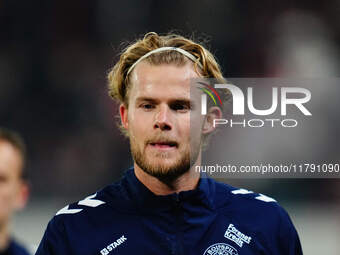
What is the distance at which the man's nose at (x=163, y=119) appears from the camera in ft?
7.91

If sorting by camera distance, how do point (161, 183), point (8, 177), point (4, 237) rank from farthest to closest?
1. point (8, 177)
2. point (4, 237)
3. point (161, 183)

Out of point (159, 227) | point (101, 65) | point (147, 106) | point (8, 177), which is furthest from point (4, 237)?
point (101, 65)

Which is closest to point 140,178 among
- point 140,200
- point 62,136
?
point 140,200

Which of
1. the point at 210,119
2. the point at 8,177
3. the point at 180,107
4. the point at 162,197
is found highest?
the point at 180,107

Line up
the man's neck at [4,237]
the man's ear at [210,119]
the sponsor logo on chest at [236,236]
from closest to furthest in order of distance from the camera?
the sponsor logo on chest at [236,236] < the man's ear at [210,119] < the man's neck at [4,237]

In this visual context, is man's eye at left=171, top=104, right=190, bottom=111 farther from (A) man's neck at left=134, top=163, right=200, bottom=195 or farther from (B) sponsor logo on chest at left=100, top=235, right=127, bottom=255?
(B) sponsor logo on chest at left=100, top=235, right=127, bottom=255

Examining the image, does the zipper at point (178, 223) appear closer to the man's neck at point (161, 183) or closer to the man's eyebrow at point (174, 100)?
the man's neck at point (161, 183)

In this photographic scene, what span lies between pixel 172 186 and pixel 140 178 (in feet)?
0.49

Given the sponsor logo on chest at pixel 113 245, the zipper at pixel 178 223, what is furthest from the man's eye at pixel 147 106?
the sponsor logo on chest at pixel 113 245

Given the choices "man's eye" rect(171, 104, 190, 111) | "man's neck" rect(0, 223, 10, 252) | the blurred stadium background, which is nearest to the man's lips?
"man's eye" rect(171, 104, 190, 111)

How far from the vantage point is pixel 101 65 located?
7.53 metres

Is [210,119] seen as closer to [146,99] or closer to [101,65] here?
[146,99]

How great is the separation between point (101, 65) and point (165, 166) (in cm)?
527

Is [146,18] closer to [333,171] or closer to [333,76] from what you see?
[333,76]
